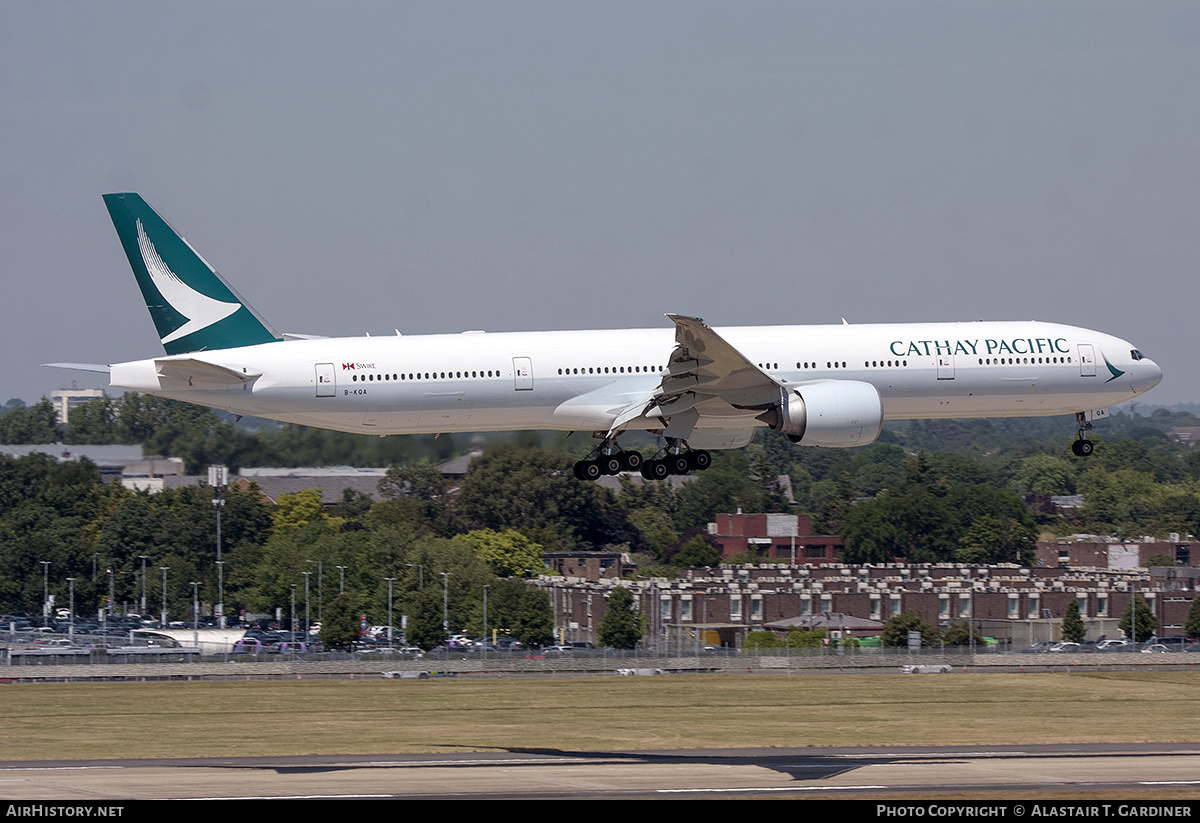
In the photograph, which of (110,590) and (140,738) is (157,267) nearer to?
(140,738)

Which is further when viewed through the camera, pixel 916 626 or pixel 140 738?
pixel 916 626

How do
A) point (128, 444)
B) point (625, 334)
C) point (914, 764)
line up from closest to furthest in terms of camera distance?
point (914, 764), point (625, 334), point (128, 444)

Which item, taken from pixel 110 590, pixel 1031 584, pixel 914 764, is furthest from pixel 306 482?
pixel 914 764

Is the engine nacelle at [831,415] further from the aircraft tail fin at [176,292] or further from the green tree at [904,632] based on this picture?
the green tree at [904,632]

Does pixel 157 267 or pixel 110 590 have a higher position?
pixel 157 267

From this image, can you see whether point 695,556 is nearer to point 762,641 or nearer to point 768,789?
point 762,641

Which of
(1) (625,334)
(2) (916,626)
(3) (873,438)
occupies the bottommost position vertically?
(2) (916,626)
